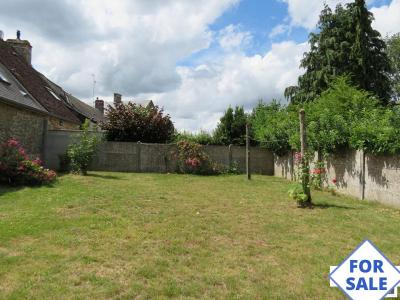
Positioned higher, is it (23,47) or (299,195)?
(23,47)

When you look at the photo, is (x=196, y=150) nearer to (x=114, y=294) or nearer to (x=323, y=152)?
(x=323, y=152)

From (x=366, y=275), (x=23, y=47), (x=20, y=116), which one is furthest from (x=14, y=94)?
(x=366, y=275)

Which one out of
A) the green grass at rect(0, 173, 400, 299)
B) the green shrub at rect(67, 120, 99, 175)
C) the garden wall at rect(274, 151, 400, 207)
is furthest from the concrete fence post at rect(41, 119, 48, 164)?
the garden wall at rect(274, 151, 400, 207)

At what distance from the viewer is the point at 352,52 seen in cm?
2166

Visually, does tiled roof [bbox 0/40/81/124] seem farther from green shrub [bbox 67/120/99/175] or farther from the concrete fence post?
green shrub [bbox 67/120/99/175]

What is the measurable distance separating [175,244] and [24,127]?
11265 millimetres

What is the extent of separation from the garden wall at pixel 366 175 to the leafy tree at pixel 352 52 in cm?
1216

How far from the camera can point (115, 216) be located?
651 cm

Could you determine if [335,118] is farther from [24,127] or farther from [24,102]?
[24,127]

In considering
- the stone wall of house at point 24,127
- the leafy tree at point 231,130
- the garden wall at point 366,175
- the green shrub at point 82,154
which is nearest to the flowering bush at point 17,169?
→ the stone wall of house at point 24,127

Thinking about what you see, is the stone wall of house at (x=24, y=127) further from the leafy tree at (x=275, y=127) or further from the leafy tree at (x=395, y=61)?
the leafy tree at (x=395, y=61)

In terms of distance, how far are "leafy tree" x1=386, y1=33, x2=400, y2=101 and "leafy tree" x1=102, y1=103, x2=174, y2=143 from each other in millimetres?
18386

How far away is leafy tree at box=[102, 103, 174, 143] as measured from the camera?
17250 mm

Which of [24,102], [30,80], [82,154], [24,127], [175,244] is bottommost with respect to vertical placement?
[175,244]
